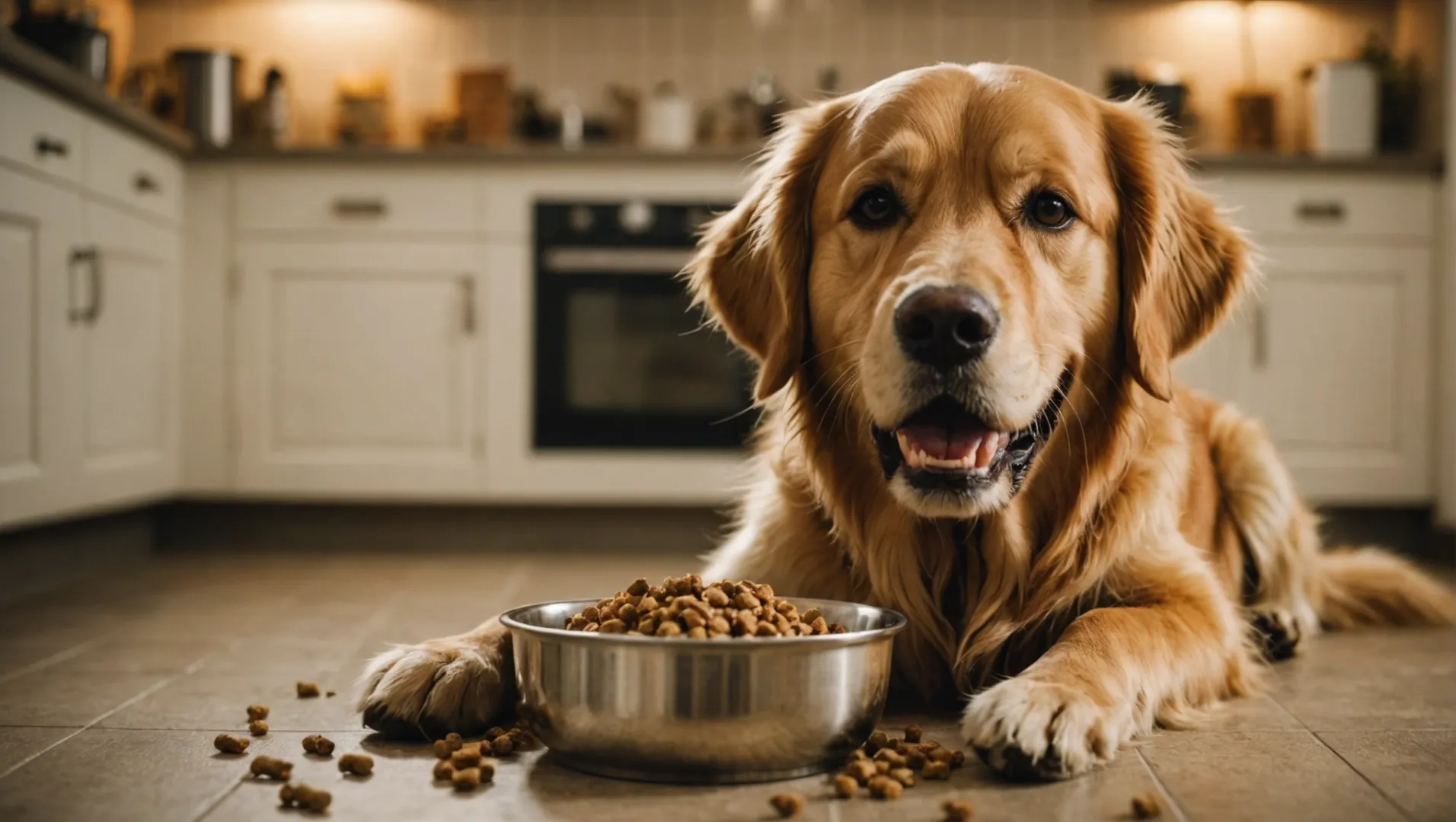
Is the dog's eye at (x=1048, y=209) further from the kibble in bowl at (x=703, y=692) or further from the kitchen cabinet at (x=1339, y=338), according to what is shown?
the kitchen cabinet at (x=1339, y=338)

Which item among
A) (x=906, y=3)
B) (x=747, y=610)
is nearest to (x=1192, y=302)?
(x=747, y=610)

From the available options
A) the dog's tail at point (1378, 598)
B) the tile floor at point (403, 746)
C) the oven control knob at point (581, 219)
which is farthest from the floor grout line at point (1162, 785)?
the oven control knob at point (581, 219)

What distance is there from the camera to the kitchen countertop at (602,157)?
3982mm

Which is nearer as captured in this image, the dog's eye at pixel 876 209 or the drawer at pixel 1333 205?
the dog's eye at pixel 876 209

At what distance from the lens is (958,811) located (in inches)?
50.6

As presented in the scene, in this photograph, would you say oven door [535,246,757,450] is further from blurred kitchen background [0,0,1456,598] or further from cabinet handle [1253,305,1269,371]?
cabinet handle [1253,305,1269,371]

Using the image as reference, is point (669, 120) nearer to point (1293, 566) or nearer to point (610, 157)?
point (610, 157)

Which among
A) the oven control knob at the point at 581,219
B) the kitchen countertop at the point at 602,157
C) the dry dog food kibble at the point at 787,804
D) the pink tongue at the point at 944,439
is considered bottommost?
the dry dog food kibble at the point at 787,804

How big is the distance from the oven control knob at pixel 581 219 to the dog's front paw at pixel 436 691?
8.19 feet

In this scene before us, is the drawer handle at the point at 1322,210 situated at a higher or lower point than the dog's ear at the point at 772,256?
higher

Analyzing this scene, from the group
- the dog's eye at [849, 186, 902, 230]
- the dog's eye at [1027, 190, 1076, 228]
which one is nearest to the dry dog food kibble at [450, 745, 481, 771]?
the dog's eye at [849, 186, 902, 230]

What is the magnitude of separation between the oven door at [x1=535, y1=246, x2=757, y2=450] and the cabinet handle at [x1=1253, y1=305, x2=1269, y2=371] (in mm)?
1567

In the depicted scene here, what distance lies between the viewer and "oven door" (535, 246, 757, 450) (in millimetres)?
4074

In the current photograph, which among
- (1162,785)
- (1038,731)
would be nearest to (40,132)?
(1038,731)
